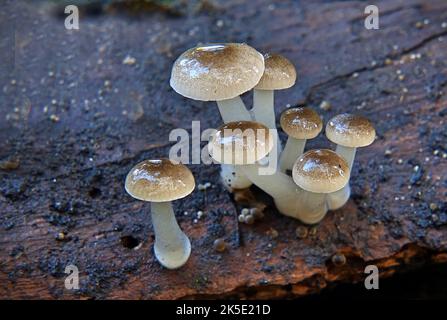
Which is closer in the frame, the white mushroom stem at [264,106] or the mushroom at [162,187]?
the mushroom at [162,187]

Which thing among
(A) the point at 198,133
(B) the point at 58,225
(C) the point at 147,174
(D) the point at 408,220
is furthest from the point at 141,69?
(D) the point at 408,220

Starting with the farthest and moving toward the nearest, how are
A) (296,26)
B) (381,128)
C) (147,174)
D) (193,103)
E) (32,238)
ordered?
(296,26)
(193,103)
(381,128)
(32,238)
(147,174)

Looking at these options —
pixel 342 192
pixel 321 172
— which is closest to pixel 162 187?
pixel 321 172

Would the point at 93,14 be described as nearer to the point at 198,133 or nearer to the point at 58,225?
the point at 198,133

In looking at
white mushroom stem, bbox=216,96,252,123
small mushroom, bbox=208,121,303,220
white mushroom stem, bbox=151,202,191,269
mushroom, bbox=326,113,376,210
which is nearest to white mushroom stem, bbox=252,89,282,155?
white mushroom stem, bbox=216,96,252,123

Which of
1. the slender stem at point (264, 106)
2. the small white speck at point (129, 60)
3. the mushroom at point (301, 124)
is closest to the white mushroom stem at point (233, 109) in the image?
the slender stem at point (264, 106)

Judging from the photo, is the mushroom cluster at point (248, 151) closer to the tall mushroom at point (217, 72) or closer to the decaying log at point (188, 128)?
the tall mushroom at point (217, 72)
